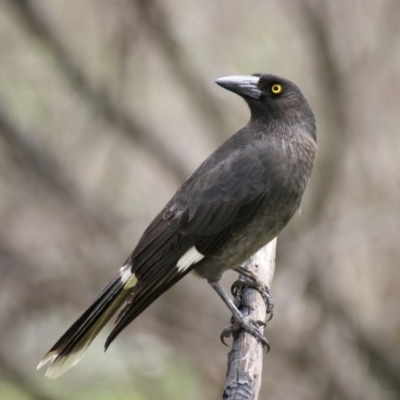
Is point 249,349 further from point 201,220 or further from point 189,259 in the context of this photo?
point 201,220

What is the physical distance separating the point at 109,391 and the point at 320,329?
1.66m

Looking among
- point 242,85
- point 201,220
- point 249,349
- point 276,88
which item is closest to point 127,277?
point 201,220

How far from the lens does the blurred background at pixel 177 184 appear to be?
6.42 meters

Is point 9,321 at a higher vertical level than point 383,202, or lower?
lower

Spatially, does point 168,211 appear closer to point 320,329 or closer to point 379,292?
point 320,329

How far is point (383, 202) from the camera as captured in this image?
21.5 ft

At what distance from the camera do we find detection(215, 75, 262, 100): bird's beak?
4301 millimetres

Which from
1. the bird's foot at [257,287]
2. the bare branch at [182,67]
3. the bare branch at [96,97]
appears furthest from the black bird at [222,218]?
the bare branch at [96,97]

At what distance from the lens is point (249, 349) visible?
3.79 m

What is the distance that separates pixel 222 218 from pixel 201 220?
0.10 metres

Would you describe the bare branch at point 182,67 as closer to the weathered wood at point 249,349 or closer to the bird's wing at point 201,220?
the weathered wood at point 249,349

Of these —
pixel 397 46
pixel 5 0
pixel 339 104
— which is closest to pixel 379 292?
pixel 339 104

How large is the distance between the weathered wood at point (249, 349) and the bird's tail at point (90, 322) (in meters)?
0.60

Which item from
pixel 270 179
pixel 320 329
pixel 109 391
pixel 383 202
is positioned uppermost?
pixel 383 202
